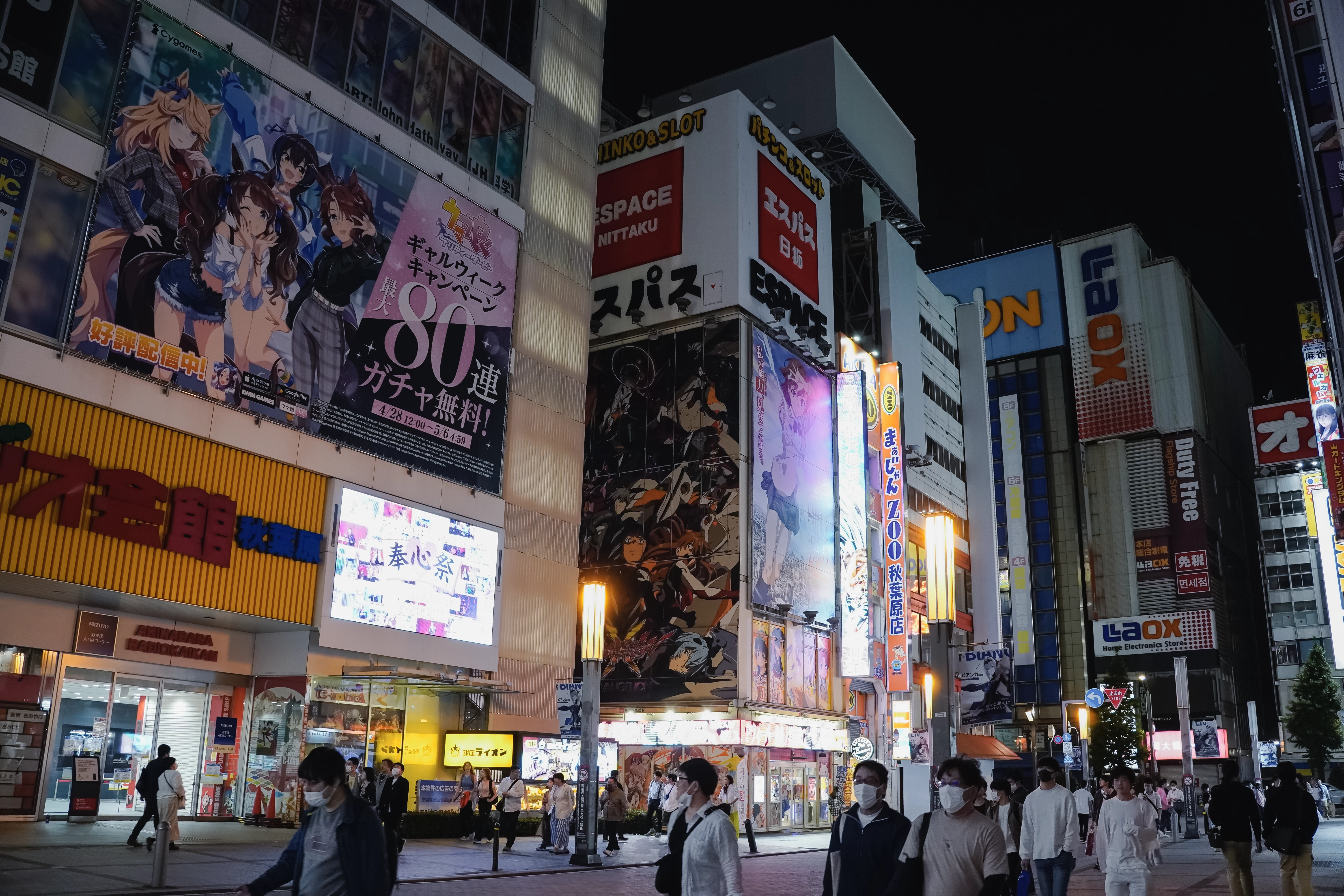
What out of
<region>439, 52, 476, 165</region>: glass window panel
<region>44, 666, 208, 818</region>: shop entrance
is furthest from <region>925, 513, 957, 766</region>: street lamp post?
<region>44, 666, 208, 818</region>: shop entrance

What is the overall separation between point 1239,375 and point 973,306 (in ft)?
168

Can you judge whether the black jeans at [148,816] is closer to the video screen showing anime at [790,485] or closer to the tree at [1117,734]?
the video screen showing anime at [790,485]

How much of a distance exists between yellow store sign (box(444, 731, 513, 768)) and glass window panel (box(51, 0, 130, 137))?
16.1 metres

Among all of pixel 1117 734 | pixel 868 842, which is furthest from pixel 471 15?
pixel 1117 734

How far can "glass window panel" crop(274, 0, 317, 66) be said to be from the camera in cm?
2561

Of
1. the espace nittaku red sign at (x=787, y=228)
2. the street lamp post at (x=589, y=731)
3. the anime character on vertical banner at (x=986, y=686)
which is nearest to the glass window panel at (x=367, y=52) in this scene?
the street lamp post at (x=589, y=731)

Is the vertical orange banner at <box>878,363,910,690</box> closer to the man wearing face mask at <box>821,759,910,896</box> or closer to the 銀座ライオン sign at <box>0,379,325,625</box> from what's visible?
the 銀座ライオン sign at <box>0,379,325,625</box>

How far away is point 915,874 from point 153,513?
1879 centimetres

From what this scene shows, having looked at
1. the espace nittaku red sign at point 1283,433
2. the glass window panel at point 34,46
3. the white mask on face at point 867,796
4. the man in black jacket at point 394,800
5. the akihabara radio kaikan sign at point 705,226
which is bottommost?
the man in black jacket at point 394,800

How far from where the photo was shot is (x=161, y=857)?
1377 cm

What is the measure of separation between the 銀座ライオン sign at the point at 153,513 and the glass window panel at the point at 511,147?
11051 millimetres

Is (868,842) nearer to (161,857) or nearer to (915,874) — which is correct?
(915,874)

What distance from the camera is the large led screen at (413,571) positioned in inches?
994

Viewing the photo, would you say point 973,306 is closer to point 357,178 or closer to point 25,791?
point 357,178
